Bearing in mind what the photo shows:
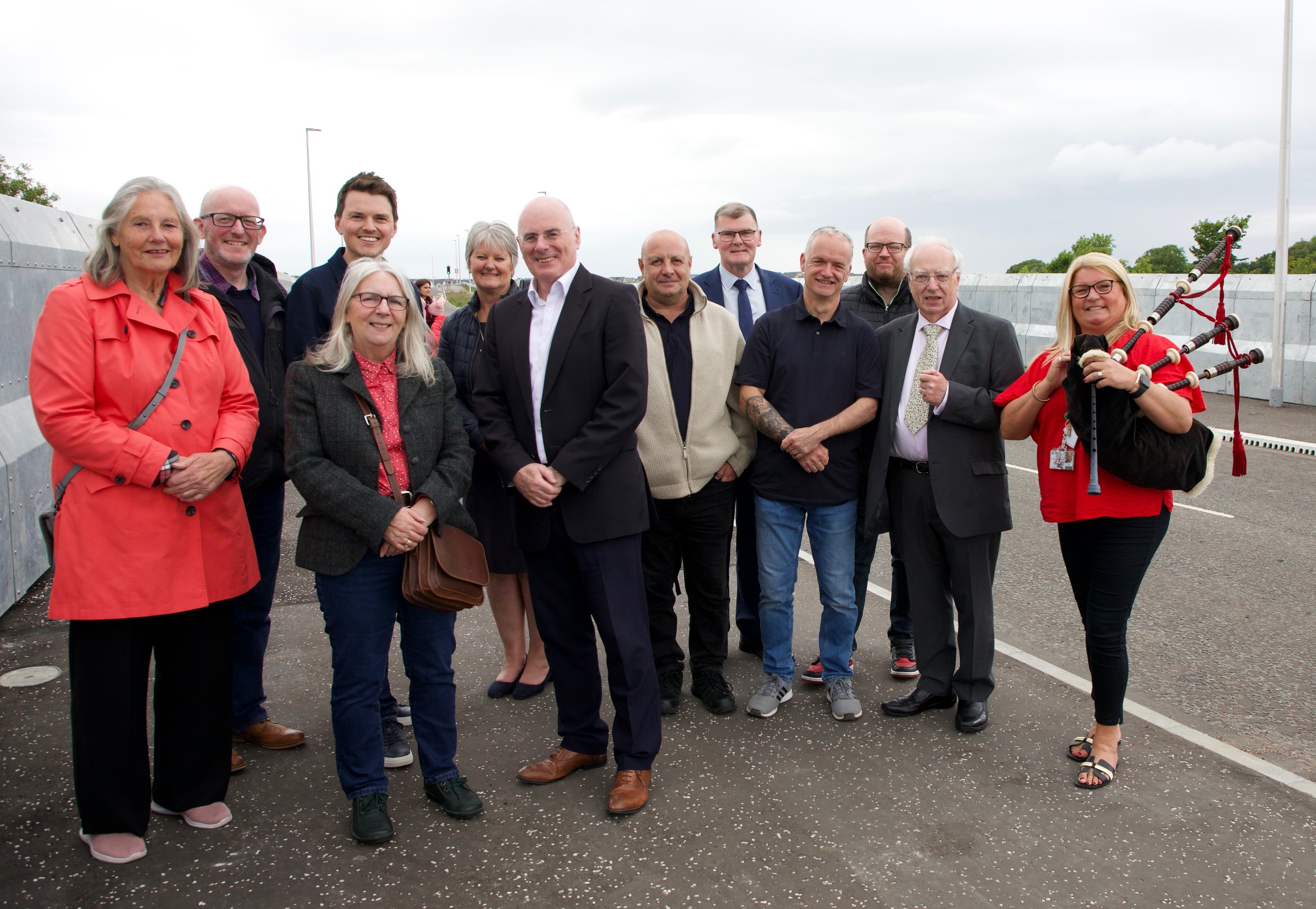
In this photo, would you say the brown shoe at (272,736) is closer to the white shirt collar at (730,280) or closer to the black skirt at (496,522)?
the black skirt at (496,522)

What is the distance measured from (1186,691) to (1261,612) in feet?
5.13

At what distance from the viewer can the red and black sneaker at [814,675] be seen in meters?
4.77

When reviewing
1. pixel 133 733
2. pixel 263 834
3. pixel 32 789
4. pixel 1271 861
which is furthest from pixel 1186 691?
pixel 32 789

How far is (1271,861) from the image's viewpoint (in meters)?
3.13

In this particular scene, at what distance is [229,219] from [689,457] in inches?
88.6

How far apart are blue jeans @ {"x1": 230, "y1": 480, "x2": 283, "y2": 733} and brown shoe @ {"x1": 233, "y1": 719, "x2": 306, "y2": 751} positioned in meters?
0.03

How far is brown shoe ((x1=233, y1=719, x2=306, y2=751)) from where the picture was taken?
4.10 meters

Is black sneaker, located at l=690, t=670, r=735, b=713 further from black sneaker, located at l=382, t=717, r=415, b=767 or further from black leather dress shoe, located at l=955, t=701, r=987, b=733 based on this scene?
black sneaker, located at l=382, t=717, r=415, b=767

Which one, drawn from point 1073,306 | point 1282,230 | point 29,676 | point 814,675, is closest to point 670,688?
point 814,675

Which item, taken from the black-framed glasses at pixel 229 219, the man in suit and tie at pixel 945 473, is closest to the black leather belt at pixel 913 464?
the man in suit and tie at pixel 945 473

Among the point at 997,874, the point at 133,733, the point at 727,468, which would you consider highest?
the point at 727,468

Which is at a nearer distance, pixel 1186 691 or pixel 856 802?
pixel 856 802

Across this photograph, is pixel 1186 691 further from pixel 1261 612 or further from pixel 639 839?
pixel 639 839

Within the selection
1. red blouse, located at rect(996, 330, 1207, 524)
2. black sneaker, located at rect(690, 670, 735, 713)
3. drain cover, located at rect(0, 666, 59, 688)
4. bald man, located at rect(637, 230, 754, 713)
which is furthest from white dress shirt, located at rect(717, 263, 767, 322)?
drain cover, located at rect(0, 666, 59, 688)
